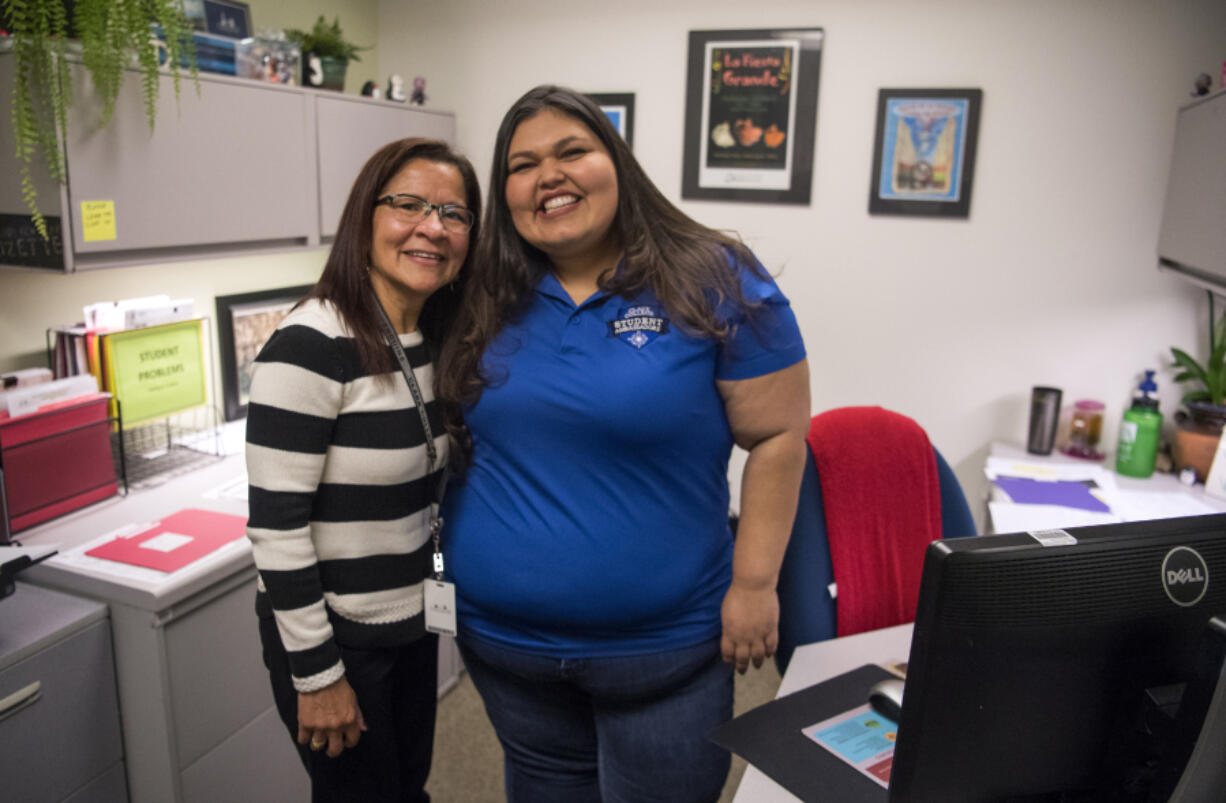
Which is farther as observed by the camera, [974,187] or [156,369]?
[974,187]

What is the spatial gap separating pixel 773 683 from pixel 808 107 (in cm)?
190

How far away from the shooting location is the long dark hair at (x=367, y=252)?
1.28 m

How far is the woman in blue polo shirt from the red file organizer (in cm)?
104

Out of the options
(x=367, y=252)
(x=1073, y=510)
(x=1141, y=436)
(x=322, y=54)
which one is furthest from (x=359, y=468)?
(x=1141, y=436)

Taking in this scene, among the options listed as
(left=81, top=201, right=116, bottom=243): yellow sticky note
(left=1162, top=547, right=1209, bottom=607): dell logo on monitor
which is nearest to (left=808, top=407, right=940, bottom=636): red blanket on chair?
(left=1162, top=547, right=1209, bottom=607): dell logo on monitor

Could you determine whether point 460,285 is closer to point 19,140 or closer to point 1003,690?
point 19,140

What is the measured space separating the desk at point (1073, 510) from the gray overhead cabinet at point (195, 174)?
2.03 meters

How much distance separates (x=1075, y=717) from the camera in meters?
0.80

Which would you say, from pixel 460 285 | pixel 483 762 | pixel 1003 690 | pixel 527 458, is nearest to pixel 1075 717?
pixel 1003 690

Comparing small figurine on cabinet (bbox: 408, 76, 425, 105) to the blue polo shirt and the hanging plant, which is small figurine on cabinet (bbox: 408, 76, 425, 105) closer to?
the hanging plant

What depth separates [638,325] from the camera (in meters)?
1.26

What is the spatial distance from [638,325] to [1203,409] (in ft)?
6.63

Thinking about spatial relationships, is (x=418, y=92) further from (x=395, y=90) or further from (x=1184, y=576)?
(x=1184, y=576)

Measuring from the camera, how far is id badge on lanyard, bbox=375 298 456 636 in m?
1.32
